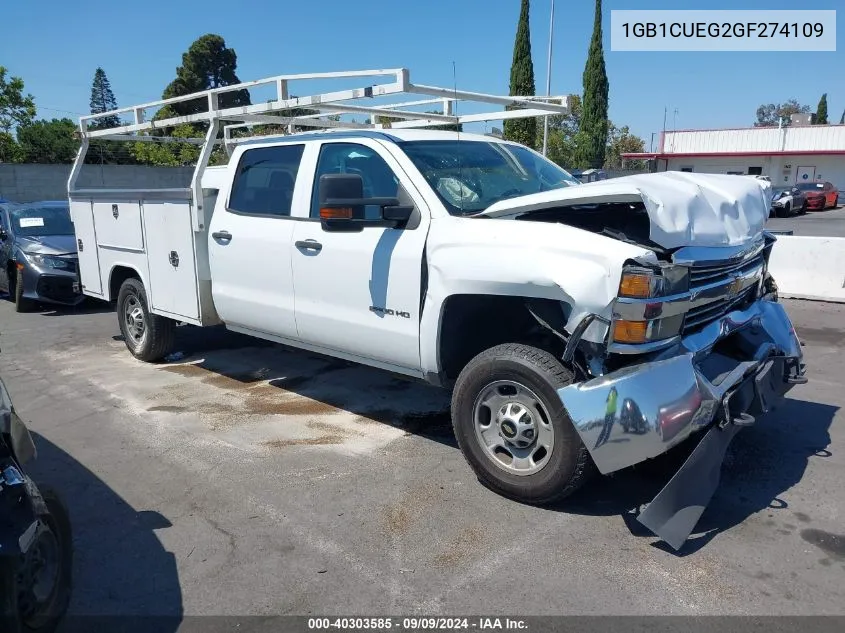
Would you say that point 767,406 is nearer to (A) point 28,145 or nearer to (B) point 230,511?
(B) point 230,511

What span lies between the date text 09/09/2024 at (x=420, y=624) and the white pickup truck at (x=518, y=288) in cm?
90

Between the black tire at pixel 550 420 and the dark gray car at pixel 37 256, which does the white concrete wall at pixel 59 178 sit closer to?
the dark gray car at pixel 37 256

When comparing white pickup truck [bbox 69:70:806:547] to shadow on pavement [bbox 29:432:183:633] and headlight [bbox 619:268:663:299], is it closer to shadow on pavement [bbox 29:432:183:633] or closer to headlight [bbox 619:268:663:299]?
headlight [bbox 619:268:663:299]

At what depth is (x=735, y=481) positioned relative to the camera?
156 inches

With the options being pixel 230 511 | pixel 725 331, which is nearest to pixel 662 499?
pixel 725 331

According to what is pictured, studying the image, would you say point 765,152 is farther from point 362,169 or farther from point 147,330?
point 362,169

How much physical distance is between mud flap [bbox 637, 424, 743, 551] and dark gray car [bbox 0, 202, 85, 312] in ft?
27.2

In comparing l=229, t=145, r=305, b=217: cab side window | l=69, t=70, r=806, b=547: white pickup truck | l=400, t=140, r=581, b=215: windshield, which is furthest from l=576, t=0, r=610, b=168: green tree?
l=69, t=70, r=806, b=547: white pickup truck

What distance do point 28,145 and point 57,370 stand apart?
33.4 metres

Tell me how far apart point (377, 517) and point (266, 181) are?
2888 millimetres

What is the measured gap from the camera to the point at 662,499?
3.25 m

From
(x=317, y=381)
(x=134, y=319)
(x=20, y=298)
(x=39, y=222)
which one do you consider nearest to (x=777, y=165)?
(x=39, y=222)

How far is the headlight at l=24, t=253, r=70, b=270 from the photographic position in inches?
379

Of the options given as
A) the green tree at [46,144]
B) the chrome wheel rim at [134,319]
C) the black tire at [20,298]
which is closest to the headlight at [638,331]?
the chrome wheel rim at [134,319]
